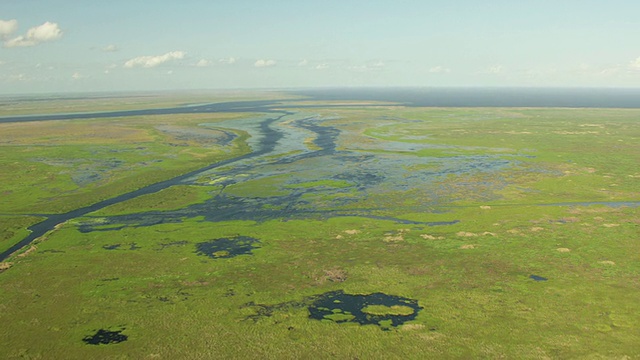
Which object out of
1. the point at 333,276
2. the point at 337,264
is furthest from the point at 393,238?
the point at 333,276

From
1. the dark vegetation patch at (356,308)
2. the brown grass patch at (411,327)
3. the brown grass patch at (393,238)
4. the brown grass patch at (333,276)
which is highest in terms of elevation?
the brown grass patch at (393,238)

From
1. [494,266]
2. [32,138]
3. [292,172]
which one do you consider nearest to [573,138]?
[292,172]

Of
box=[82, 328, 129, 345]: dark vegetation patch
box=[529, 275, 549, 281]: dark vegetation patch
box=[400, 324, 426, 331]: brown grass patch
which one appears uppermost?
box=[529, 275, 549, 281]: dark vegetation patch

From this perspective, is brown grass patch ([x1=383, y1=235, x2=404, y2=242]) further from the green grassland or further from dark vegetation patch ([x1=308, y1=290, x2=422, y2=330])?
dark vegetation patch ([x1=308, y1=290, x2=422, y2=330])

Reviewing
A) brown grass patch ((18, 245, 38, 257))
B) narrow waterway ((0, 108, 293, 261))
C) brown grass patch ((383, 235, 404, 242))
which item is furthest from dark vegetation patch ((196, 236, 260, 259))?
narrow waterway ((0, 108, 293, 261))

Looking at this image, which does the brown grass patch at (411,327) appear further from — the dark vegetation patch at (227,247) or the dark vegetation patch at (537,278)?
the dark vegetation patch at (227,247)

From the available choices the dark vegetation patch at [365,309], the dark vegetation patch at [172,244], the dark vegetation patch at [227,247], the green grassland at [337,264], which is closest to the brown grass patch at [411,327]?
the green grassland at [337,264]
